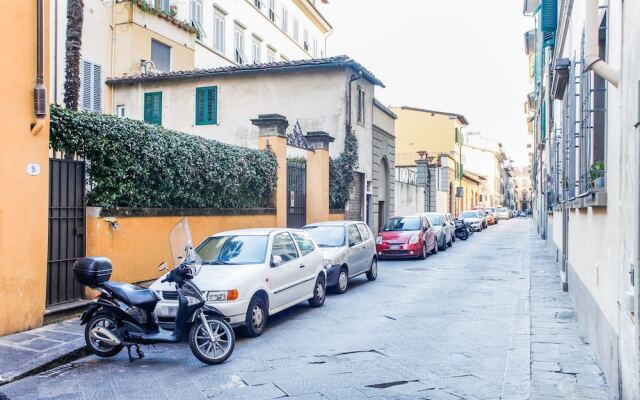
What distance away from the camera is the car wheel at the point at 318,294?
1019cm

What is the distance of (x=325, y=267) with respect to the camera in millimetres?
11469

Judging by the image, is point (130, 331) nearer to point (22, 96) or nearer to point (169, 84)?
point (22, 96)

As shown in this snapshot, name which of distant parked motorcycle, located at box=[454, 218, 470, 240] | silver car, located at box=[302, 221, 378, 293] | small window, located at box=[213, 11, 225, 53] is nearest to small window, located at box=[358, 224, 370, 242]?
silver car, located at box=[302, 221, 378, 293]

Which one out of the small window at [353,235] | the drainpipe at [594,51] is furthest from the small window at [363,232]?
the drainpipe at [594,51]

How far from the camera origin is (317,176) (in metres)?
18.7

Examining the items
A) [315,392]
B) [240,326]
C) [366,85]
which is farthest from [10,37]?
[366,85]

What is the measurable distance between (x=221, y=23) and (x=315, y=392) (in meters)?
24.6

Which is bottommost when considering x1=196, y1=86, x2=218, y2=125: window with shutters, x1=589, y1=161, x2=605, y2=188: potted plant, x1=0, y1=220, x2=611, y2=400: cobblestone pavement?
x1=0, y1=220, x2=611, y2=400: cobblestone pavement

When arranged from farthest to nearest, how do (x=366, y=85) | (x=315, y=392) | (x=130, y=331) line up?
1. (x=366, y=85)
2. (x=130, y=331)
3. (x=315, y=392)

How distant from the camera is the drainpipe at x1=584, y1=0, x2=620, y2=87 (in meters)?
5.27

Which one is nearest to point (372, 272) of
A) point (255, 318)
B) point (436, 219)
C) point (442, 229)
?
point (255, 318)

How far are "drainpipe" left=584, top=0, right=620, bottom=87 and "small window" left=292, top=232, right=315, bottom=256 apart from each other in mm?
5623

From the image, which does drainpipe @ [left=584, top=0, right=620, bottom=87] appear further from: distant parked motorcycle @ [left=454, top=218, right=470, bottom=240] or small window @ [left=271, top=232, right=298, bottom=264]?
distant parked motorcycle @ [left=454, top=218, right=470, bottom=240]

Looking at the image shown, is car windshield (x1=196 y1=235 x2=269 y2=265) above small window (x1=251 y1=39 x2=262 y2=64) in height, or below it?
below
